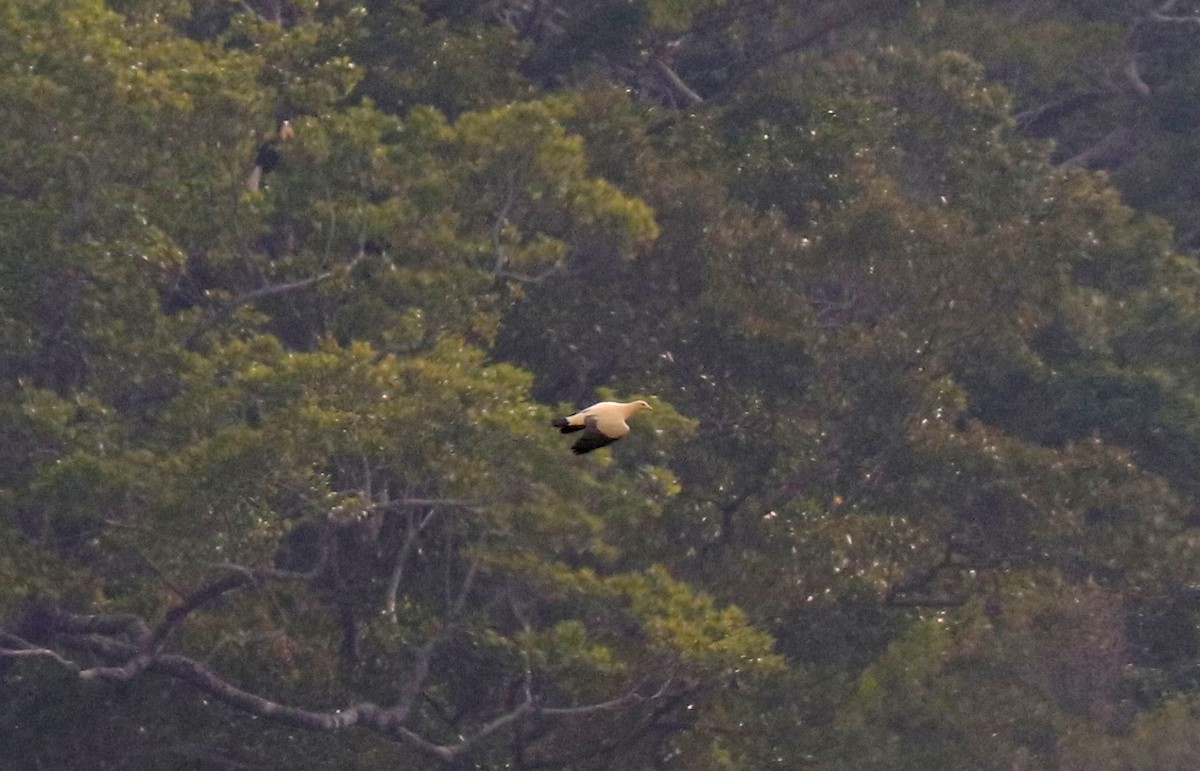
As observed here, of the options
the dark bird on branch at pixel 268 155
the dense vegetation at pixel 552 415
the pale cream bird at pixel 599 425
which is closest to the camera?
the pale cream bird at pixel 599 425

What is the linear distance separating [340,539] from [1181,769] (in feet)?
20.6

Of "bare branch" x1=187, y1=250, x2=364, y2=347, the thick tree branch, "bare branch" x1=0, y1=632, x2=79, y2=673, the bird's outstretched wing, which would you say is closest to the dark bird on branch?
"bare branch" x1=187, y1=250, x2=364, y2=347

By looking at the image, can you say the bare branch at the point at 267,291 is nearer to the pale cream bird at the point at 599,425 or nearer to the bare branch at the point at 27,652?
the bare branch at the point at 27,652

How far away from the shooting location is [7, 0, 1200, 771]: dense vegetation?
1284cm

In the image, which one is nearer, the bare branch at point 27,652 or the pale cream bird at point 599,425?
the pale cream bird at point 599,425

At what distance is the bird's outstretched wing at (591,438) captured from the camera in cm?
516

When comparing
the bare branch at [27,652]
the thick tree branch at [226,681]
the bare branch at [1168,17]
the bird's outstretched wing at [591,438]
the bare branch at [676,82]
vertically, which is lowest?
the thick tree branch at [226,681]

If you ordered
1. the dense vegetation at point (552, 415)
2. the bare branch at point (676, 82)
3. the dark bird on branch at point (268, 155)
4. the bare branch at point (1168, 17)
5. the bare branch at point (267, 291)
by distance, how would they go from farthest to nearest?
1. the bare branch at point (1168, 17)
2. the bare branch at point (676, 82)
3. the dark bird on branch at point (268, 155)
4. the bare branch at point (267, 291)
5. the dense vegetation at point (552, 415)

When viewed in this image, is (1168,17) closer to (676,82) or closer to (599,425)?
(676,82)

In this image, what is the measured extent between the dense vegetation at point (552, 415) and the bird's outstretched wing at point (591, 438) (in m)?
7.02

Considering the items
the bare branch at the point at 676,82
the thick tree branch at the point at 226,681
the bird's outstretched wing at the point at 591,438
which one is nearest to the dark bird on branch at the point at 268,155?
the thick tree branch at the point at 226,681

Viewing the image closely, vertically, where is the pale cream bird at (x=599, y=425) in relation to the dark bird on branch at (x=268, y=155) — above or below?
above

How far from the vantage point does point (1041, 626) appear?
1468 centimetres

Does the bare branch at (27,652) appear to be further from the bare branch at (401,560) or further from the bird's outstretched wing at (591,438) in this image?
the bird's outstretched wing at (591,438)
